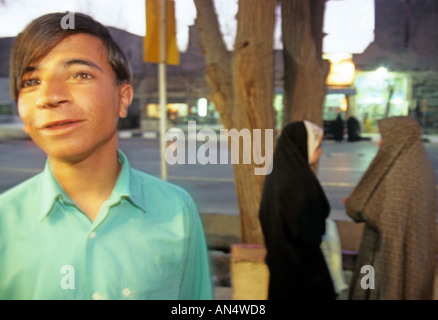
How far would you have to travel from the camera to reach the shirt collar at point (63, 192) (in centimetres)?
118

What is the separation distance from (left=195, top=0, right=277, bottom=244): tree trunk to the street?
2888 millimetres

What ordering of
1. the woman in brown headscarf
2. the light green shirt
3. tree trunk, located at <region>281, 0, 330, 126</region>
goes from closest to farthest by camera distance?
the light green shirt → the woman in brown headscarf → tree trunk, located at <region>281, 0, 330, 126</region>

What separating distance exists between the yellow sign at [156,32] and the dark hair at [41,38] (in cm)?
178

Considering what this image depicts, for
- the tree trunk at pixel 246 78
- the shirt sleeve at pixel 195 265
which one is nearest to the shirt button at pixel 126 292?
the shirt sleeve at pixel 195 265

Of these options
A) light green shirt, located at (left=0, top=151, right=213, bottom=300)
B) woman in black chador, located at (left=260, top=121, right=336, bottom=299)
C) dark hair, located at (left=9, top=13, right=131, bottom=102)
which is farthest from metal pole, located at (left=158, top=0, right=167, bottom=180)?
dark hair, located at (left=9, top=13, right=131, bottom=102)

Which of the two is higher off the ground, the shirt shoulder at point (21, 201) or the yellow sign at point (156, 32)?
the yellow sign at point (156, 32)

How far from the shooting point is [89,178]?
123 cm

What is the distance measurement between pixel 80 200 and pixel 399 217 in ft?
6.71

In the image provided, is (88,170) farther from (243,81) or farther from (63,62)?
(243,81)

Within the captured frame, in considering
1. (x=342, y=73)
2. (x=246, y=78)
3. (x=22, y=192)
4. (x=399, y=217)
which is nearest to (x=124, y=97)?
(x=22, y=192)

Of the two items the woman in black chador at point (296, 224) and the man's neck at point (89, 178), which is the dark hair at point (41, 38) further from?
the woman in black chador at point (296, 224)

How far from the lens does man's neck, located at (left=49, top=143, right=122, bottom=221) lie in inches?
47.1

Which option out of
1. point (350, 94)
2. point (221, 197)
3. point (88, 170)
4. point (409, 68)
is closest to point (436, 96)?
point (409, 68)

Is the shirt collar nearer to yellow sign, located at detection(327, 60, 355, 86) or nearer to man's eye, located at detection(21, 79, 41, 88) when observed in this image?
man's eye, located at detection(21, 79, 41, 88)
